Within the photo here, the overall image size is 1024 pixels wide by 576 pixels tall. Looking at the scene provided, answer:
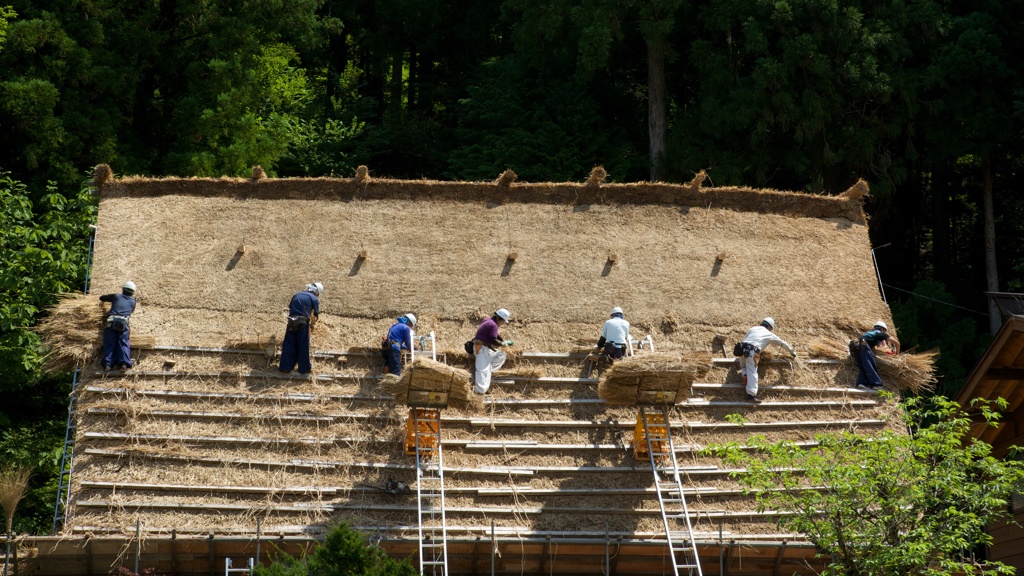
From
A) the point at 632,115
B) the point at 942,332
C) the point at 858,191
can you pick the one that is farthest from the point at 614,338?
the point at 632,115

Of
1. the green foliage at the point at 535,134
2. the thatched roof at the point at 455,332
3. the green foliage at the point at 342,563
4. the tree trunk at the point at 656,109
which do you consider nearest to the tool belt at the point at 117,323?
the thatched roof at the point at 455,332

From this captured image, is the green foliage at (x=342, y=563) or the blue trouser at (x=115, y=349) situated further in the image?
the blue trouser at (x=115, y=349)

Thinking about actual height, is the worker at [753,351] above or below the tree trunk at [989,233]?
below

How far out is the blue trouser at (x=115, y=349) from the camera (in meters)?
13.6

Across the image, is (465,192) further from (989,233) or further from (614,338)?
(989,233)

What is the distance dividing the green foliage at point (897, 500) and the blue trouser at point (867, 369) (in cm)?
298

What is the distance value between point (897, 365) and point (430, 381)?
6166 millimetres

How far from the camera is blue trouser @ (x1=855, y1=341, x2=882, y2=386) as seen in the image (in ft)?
48.2

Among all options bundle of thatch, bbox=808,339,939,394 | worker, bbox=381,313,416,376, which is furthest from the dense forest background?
worker, bbox=381,313,416,376

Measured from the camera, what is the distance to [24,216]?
60.3 ft

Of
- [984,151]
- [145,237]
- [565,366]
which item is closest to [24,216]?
[145,237]

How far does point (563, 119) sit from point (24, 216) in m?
10.3

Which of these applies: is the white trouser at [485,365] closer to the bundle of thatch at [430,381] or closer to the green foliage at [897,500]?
the bundle of thatch at [430,381]

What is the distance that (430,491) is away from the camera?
12.9m
